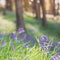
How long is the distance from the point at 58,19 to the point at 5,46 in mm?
993

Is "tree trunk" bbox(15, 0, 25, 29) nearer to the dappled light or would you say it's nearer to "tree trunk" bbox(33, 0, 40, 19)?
the dappled light

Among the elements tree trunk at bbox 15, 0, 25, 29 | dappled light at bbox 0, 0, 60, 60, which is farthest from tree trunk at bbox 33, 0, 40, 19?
tree trunk at bbox 15, 0, 25, 29

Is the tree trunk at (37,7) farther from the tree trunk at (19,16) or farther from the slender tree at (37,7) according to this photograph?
the tree trunk at (19,16)

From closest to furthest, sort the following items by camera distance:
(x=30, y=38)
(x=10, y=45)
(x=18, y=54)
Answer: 1. (x=18, y=54)
2. (x=10, y=45)
3. (x=30, y=38)

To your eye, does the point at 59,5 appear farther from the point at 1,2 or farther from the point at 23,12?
the point at 1,2

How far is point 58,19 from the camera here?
10.9 ft

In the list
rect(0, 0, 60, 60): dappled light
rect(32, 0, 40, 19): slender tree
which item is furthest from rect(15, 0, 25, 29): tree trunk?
rect(32, 0, 40, 19): slender tree

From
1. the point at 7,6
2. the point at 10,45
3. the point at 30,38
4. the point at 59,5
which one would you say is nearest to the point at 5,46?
the point at 10,45

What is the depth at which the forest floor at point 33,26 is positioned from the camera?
325 centimetres

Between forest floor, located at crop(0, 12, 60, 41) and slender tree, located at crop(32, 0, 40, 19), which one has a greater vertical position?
slender tree, located at crop(32, 0, 40, 19)

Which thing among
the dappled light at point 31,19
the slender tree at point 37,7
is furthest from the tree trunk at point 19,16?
the slender tree at point 37,7

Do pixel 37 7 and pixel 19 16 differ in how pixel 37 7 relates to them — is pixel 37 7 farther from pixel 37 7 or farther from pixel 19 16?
pixel 19 16

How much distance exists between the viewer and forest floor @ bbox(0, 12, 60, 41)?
325 centimetres

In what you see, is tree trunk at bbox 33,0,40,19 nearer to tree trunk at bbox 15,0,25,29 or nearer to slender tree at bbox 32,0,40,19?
slender tree at bbox 32,0,40,19
